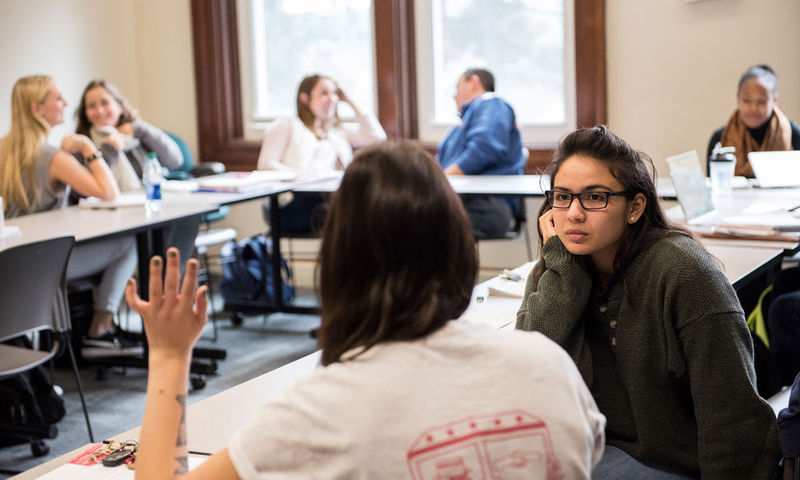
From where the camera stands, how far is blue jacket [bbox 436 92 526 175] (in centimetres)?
468

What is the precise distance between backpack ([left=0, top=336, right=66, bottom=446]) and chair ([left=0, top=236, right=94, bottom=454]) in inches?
12.7

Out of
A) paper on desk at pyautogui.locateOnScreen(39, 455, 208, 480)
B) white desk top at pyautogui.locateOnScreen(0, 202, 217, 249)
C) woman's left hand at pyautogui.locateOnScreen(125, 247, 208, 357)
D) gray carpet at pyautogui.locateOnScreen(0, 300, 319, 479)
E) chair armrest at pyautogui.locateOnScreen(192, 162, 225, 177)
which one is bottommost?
gray carpet at pyautogui.locateOnScreen(0, 300, 319, 479)

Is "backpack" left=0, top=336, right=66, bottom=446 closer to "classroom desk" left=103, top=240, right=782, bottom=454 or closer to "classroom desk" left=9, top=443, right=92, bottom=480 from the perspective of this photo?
"classroom desk" left=103, top=240, right=782, bottom=454

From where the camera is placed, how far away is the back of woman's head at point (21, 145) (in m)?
3.82

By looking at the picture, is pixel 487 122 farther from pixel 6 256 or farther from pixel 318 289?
pixel 318 289

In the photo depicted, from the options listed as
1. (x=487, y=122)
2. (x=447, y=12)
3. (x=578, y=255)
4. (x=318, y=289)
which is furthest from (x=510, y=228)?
(x=318, y=289)

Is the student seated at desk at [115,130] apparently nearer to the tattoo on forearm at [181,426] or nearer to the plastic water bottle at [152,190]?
the plastic water bottle at [152,190]

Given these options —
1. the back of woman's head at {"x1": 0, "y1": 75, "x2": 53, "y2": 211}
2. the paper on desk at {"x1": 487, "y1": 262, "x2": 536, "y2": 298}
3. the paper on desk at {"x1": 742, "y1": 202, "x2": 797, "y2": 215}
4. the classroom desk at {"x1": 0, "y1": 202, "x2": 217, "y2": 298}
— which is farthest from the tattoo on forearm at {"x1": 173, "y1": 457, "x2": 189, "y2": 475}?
the back of woman's head at {"x1": 0, "y1": 75, "x2": 53, "y2": 211}

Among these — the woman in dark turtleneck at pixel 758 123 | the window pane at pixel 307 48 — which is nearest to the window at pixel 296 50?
the window pane at pixel 307 48

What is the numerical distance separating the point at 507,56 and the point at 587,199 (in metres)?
3.89

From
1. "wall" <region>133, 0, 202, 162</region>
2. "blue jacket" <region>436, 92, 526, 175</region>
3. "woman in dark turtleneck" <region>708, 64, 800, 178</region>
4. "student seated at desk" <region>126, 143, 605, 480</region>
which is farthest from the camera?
"wall" <region>133, 0, 202, 162</region>

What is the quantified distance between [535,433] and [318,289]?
288 millimetres

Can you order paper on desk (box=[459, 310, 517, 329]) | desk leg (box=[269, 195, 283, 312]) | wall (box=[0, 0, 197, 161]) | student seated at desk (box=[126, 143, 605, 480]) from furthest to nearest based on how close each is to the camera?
1. wall (box=[0, 0, 197, 161])
2. desk leg (box=[269, 195, 283, 312])
3. paper on desk (box=[459, 310, 517, 329])
4. student seated at desk (box=[126, 143, 605, 480])

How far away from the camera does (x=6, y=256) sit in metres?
2.69
